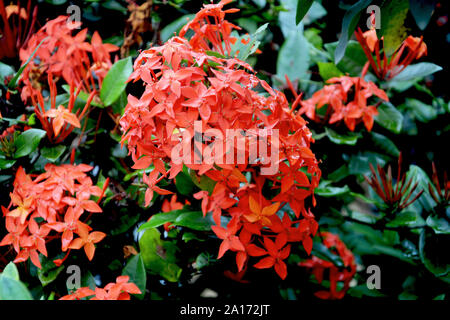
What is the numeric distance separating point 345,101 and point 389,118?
17 centimetres

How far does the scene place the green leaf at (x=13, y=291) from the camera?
438 millimetres

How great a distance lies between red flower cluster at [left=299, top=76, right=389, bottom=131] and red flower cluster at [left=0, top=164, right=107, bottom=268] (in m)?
0.58

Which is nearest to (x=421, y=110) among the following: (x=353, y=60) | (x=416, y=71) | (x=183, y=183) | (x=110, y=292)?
(x=416, y=71)

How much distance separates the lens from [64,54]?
103cm

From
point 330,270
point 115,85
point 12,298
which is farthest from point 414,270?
point 12,298

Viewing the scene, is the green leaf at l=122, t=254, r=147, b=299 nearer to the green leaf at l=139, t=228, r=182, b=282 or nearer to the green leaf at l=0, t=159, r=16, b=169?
the green leaf at l=139, t=228, r=182, b=282

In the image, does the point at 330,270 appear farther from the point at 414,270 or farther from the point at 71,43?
the point at 71,43

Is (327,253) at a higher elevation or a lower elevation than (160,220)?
lower

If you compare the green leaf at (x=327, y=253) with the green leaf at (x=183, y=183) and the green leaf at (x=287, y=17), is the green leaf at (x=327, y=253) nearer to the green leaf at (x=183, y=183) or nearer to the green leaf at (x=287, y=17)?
the green leaf at (x=183, y=183)

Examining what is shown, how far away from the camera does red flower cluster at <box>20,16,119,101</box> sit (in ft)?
3.34

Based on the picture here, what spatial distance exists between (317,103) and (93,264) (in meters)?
0.71

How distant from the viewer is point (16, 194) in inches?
32.2

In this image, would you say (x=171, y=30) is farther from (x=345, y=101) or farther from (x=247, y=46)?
(x=345, y=101)

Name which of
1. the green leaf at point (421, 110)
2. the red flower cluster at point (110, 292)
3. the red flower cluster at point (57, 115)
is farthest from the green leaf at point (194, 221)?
the green leaf at point (421, 110)
